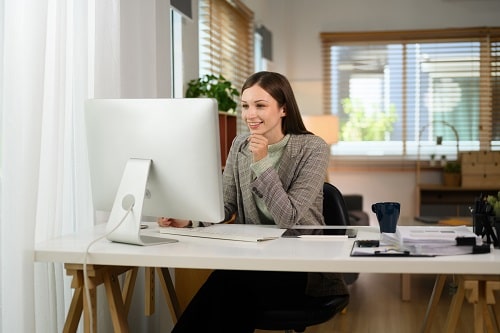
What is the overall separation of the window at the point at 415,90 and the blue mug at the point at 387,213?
543 cm

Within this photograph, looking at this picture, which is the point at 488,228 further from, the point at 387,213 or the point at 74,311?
the point at 74,311

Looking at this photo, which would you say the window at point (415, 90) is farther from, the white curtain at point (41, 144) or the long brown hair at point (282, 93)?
the white curtain at point (41, 144)

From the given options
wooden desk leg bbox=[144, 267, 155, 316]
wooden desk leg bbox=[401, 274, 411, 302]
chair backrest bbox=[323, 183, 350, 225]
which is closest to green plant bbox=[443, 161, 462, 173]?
wooden desk leg bbox=[401, 274, 411, 302]

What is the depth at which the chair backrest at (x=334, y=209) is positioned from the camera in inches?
101

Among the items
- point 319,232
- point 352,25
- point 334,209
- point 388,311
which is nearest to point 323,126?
point 352,25

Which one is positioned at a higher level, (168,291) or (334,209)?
(334,209)

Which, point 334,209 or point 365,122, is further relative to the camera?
point 365,122

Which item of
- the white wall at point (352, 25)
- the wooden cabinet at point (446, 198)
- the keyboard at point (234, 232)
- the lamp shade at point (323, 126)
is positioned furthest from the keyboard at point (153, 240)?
the white wall at point (352, 25)

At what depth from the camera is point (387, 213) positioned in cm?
209

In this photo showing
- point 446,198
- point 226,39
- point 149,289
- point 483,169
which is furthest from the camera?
point 446,198

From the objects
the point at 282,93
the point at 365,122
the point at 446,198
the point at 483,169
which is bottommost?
the point at 446,198

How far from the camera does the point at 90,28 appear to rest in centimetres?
255

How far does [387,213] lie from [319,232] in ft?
0.75

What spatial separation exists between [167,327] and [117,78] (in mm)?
1107
